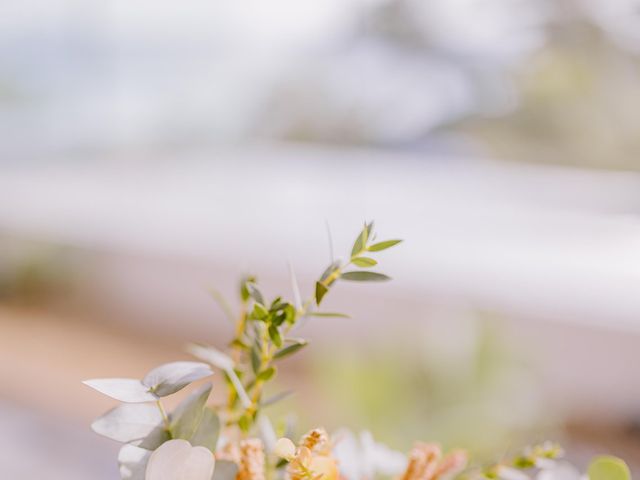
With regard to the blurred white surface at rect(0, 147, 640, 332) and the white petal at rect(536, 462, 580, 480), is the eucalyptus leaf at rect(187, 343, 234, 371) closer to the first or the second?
the white petal at rect(536, 462, 580, 480)

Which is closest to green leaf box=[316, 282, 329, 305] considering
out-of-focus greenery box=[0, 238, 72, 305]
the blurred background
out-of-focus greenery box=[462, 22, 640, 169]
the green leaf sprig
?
the green leaf sprig

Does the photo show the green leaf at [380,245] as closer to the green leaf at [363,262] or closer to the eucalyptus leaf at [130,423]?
the green leaf at [363,262]

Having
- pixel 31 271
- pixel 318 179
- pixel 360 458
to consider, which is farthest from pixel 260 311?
pixel 31 271

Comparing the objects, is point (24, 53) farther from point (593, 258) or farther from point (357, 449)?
point (357, 449)

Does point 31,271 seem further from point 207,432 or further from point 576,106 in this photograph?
point 207,432

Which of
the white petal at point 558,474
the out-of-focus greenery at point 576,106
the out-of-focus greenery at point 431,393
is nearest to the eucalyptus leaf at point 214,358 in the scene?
the white petal at point 558,474

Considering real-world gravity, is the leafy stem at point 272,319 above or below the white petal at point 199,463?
above
